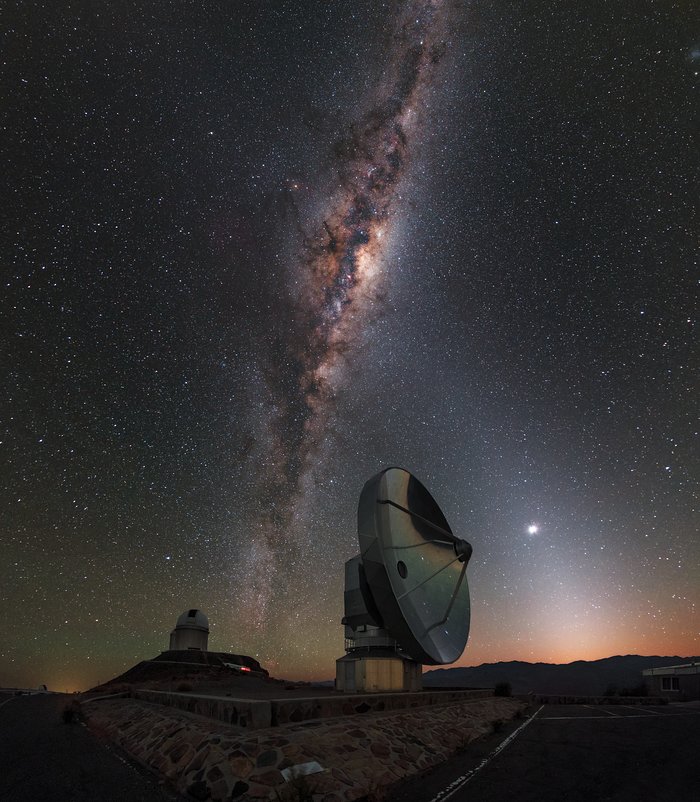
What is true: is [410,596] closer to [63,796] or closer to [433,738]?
[433,738]

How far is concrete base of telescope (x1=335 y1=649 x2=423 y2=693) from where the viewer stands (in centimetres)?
2353

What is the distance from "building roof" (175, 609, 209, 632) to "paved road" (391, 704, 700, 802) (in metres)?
43.6

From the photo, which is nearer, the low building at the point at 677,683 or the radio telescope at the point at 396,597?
the radio telescope at the point at 396,597

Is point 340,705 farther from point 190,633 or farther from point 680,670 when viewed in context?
point 680,670

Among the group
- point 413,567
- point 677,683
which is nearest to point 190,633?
point 413,567

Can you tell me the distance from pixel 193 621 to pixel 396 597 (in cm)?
3927

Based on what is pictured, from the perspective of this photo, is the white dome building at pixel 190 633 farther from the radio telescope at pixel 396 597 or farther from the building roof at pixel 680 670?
the building roof at pixel 680 670

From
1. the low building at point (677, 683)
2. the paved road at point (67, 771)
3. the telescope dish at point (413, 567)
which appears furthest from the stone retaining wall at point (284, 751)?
the low building at point (677, 683)

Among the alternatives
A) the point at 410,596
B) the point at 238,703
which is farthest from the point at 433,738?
the point at 410,596

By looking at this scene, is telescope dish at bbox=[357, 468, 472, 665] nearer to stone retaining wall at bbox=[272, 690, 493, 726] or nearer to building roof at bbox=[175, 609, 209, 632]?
stone retaining wall at bbox=[272, 690, 493, 726]

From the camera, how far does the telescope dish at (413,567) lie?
22484 millimetres

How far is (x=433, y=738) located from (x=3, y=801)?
396 inches

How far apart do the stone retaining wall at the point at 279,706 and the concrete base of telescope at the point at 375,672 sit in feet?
20.4

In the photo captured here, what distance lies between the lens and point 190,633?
52.5m
